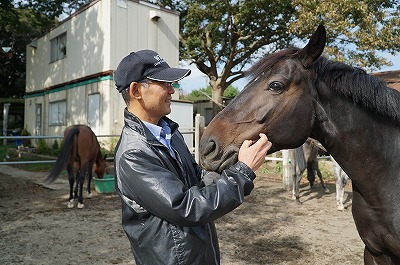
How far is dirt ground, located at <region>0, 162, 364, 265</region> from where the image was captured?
153 inches

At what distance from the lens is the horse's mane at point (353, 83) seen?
1.84m

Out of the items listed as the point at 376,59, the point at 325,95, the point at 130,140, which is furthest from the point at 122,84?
the point at 376,59

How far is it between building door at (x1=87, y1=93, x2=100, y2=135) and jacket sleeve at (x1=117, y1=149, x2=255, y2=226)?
1116 cm

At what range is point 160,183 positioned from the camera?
1.29m

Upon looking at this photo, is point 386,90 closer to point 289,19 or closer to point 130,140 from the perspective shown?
point 130,140

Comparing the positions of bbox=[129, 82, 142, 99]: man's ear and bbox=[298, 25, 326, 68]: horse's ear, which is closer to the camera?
bbox=[129, 82, 142, 99]: man's ear

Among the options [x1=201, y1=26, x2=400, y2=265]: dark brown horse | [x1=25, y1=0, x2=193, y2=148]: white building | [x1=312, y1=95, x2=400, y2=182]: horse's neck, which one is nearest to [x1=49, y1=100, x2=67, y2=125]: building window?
[x1=25, y1=0, x2=193, y2=148]: white building

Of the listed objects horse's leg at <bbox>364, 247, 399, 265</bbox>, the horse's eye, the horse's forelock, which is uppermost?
the horse's forelock

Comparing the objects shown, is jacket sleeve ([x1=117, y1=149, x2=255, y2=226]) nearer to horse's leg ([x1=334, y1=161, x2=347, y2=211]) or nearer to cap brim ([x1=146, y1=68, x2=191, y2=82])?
cap brim ([x1=146, y1=68, x2=191, y2=82])

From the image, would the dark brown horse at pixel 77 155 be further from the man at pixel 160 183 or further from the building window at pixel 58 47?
the building window at pixel 58 47

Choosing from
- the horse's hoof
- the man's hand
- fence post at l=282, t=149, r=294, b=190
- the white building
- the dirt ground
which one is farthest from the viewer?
the white building

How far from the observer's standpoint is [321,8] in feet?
33.8

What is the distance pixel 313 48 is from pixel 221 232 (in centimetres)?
351

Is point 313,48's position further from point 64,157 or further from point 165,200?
point 64,157
